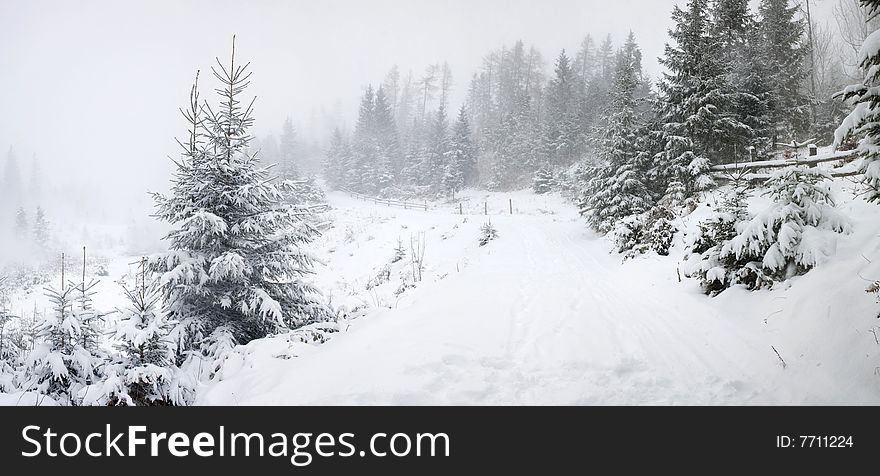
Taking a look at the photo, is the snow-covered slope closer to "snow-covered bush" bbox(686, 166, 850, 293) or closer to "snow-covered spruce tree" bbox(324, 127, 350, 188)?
"snow-covered bush" bbox(686, 166, 850, 293)

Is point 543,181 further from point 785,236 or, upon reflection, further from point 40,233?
point 40,233

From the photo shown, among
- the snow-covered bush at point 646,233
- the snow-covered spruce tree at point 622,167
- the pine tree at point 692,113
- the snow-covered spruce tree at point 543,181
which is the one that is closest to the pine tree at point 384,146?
the snow-covered spruce tree at point 543,181

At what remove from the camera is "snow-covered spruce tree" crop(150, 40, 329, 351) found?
6219mm

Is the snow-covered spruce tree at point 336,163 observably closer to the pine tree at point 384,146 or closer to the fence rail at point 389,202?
the fence rail at point 389,202

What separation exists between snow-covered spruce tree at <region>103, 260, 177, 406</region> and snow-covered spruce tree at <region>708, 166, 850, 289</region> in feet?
28.5

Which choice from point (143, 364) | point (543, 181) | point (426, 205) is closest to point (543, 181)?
point (543, 181)

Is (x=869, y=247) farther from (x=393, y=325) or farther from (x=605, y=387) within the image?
(x=393, y=325)

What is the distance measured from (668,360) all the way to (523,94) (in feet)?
162

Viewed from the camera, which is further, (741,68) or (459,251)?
(741,68)

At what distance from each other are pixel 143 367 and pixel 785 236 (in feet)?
29.5

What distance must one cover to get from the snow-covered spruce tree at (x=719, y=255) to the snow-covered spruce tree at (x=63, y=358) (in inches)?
375

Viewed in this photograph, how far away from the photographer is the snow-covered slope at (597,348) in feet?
12.8
